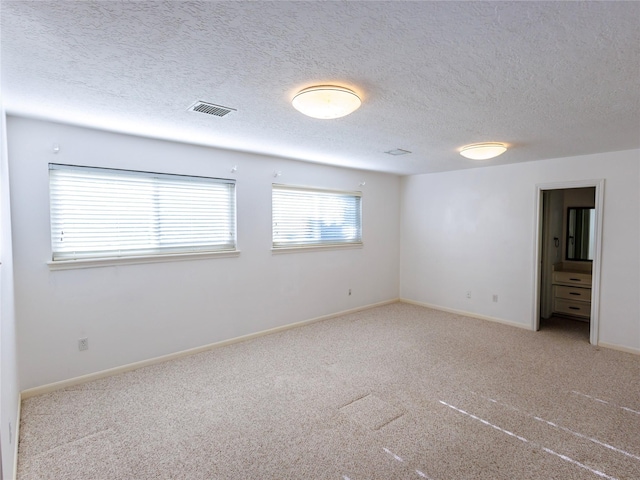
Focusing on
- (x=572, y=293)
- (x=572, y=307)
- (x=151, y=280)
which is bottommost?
(x=572, y=307)

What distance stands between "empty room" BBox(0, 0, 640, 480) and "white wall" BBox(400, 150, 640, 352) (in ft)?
0.09

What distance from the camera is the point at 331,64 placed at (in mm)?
1846

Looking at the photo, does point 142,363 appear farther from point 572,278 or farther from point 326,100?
point 572,278

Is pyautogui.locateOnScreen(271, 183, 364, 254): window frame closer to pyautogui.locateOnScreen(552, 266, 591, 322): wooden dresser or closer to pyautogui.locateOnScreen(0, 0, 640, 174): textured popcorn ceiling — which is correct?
pyautogui.locateOnScreen(0, 0, 640, 174): textured popcorn ceiling

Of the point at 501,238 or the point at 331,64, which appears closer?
the point at 331,64

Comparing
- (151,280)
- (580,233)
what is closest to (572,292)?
(580,233)

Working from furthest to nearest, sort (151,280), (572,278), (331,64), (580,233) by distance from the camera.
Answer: (580,233) < (572,278) < (151,280) < (331,64)

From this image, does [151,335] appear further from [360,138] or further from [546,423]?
[546,423]

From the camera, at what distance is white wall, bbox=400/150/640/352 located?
3.97 meters

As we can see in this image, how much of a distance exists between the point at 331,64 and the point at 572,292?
5.44m

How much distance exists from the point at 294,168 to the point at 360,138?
1.48m

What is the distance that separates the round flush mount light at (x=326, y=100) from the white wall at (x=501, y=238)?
12.1 feet

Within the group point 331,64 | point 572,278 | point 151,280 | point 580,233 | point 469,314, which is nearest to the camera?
point 331,64

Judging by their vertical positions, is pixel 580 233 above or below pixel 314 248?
above
